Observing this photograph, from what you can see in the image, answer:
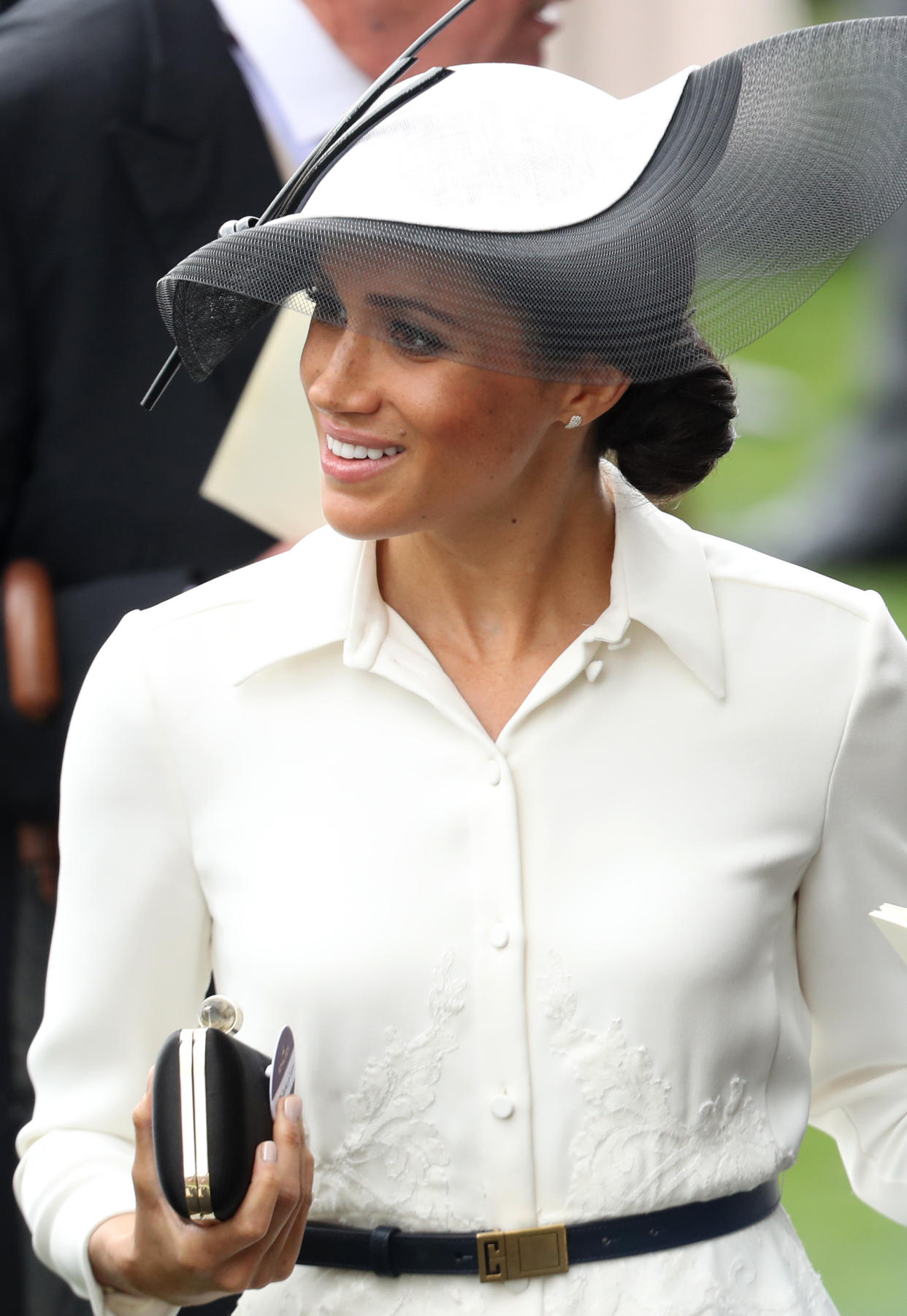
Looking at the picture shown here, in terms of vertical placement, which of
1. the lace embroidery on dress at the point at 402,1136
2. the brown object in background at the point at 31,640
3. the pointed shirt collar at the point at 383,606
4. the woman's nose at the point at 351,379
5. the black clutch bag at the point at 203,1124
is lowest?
the brown object in background at the point at 31,640

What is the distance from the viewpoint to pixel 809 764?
53.4 inches

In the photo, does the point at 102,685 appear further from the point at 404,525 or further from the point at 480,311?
the point at 480,311

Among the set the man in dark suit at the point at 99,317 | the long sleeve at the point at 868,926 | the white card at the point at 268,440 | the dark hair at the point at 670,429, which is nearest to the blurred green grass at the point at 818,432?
the white card at the point at 268,440

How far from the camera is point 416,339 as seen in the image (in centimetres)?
118

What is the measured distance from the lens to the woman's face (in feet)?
3.84

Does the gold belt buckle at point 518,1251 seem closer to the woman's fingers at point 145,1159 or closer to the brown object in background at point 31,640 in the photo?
the woman's fingers at point 145,1159

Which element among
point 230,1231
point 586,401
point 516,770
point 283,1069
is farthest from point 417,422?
point 230,1231

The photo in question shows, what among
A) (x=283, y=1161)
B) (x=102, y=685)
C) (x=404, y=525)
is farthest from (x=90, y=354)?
(x=283, y=1161)

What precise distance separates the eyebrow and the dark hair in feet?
0.96

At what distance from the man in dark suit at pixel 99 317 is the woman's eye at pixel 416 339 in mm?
1108

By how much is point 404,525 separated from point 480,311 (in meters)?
0.17

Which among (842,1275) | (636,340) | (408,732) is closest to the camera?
(636,340)

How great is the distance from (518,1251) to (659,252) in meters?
0.76

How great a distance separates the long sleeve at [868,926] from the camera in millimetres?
1373
